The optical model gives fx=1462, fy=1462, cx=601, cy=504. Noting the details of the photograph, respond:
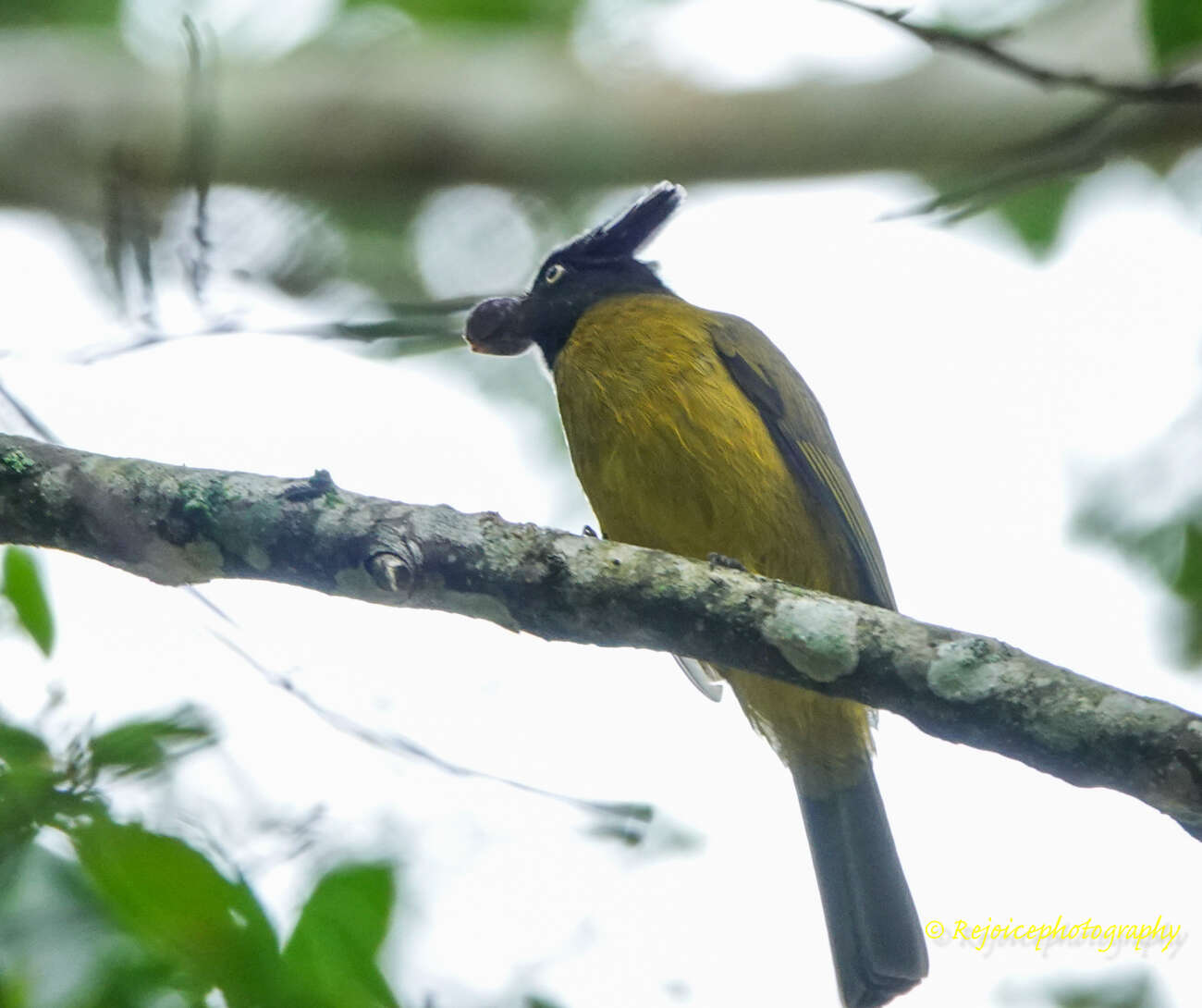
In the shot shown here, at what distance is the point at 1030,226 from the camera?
748cm

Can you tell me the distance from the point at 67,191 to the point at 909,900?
465cm

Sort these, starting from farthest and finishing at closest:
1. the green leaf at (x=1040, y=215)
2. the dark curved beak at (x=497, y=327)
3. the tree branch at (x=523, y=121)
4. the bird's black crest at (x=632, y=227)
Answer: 1. the green leaf at (x=1040, y=215)
2. the tree branch at (x=523, y=121)
3. the bird's black crest at (x=632, y=227)
4. the dark curved beak at (x=497, y=327)

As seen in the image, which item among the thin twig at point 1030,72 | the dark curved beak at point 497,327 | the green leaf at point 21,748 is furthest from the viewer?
the dark curved beak at point 497,327

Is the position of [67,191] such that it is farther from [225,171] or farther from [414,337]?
A: [414,337]

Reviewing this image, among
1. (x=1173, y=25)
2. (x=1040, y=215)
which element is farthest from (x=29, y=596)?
(x=1040, y=215)

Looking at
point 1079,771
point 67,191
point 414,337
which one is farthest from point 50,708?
point 67,191

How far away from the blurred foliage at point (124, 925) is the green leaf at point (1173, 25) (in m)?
3.03

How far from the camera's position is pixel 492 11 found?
8195mm

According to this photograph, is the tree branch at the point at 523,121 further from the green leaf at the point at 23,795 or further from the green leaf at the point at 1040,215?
the green leaf at the point at 23,795

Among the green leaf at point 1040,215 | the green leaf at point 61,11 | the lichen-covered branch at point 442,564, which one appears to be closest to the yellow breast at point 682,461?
the lichen-covered branch at point 442,564

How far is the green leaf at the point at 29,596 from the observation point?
316cm

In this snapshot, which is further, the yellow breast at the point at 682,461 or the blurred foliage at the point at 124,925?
the yellow breast at the point at 682,461

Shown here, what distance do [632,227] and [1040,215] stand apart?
8.89 feet

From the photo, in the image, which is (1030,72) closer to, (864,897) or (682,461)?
(682,461)
